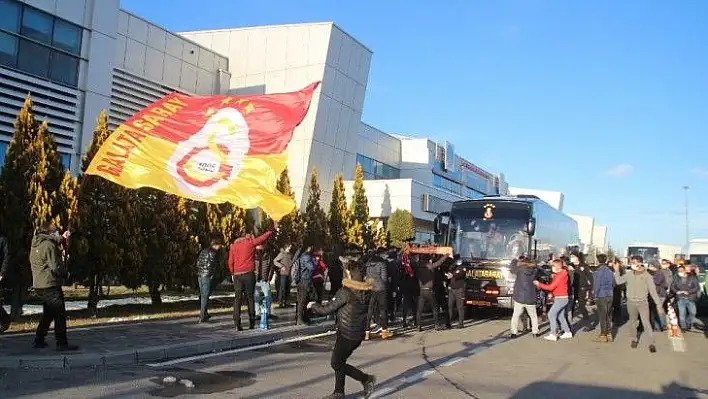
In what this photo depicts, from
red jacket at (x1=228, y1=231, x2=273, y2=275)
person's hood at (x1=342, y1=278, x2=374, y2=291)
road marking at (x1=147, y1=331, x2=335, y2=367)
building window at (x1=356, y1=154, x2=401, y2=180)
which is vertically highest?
building window at (x1=356, y1=154, x2=401, y2=180)

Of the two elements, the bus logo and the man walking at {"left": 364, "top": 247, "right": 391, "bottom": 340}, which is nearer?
the man walking at {"left": 364, "top": 247, "right": 391, "bottom": 340}

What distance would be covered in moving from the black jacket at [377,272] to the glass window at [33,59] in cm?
1481

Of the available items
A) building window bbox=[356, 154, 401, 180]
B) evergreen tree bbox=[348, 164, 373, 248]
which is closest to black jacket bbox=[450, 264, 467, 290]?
evergreen tree bbox=[348, 164, 373, 248]

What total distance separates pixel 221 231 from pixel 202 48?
15052 mm

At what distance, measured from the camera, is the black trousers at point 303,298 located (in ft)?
44.0

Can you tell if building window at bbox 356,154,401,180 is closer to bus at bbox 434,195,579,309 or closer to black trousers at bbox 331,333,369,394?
bus at bbox 434,195,579,309

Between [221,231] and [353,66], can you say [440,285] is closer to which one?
[221,231]

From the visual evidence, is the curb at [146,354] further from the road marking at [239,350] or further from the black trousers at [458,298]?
the black trousers at [458,298]

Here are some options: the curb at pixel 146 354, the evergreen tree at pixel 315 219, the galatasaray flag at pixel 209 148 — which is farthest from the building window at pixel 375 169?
the galatasaray flag at pixel 209 148

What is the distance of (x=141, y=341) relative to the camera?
405 inches

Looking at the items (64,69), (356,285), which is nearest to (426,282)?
(356,285)

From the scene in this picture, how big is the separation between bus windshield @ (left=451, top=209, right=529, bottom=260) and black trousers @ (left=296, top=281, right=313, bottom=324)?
19.4 feet

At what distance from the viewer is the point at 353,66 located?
3369cm

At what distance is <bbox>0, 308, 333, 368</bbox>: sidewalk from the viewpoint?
857cm
